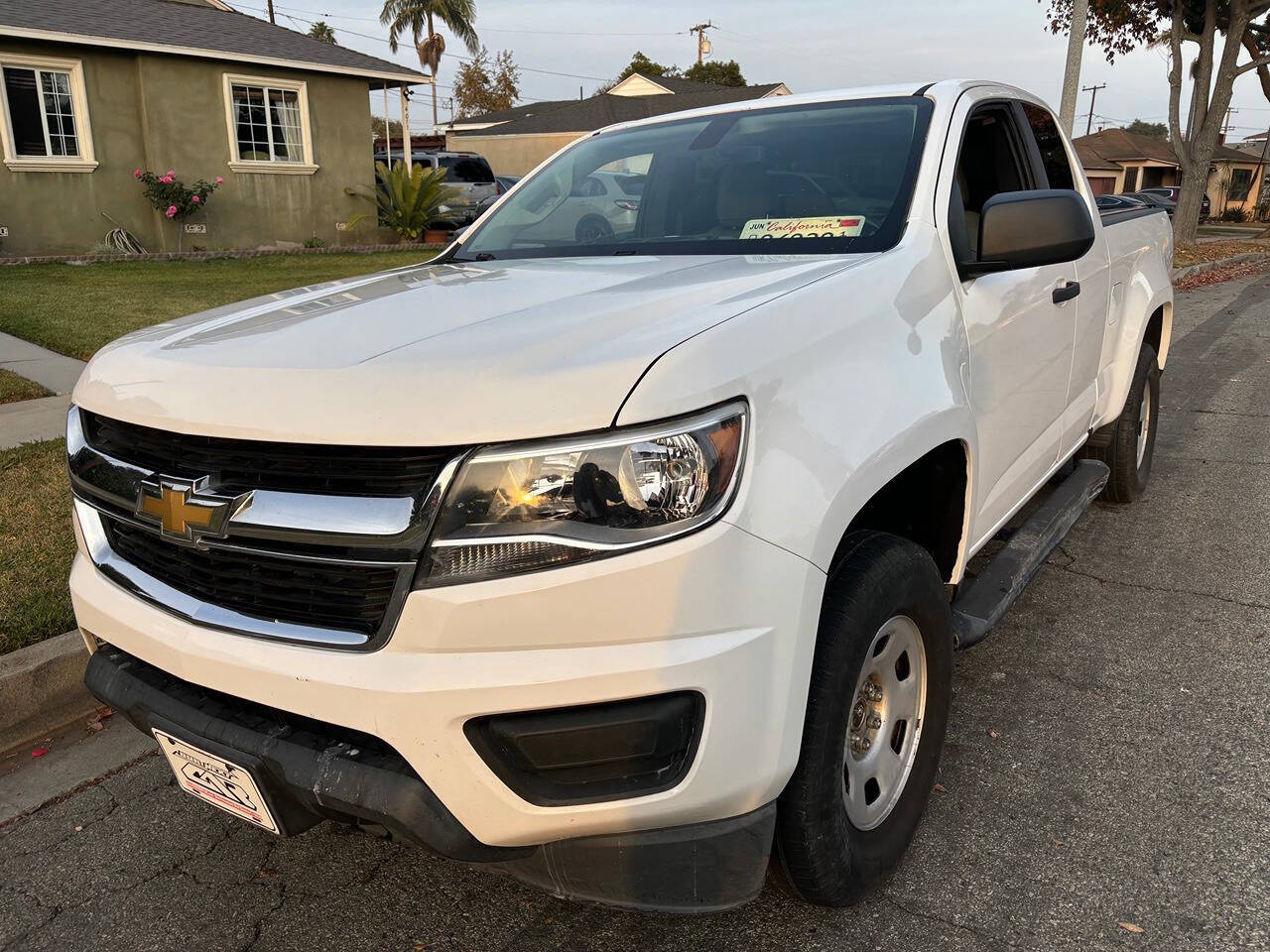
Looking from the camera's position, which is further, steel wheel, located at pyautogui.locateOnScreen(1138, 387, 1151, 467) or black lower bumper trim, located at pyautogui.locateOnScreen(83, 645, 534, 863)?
steel wheel, located at pyautogui.locateOnScreen(1138, 387, 1151, 467)

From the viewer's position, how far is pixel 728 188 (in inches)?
121

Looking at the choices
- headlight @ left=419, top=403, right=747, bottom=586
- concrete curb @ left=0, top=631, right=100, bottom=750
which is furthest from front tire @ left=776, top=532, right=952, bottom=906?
concrete curb @ left=0, top=631, right=100, bottom=750

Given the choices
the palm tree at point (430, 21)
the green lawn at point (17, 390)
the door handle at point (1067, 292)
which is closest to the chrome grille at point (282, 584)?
the door handle at point (1067, 292)

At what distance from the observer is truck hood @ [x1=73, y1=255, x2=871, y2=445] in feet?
5.40

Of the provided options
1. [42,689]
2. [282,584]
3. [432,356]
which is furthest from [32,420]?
[432,356]

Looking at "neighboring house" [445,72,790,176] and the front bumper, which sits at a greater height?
"neighboring house" [445,72,790,176]

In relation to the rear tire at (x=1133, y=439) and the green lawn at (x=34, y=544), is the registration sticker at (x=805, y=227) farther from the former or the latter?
the green lawn at (x=34, y=544)

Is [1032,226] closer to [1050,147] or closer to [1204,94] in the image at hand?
[1050,147]

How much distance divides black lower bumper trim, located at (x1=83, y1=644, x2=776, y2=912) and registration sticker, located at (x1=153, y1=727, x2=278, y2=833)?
3 cm

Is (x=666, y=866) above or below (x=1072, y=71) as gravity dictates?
below

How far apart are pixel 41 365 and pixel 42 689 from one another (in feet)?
17.3

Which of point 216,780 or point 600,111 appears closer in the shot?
point 216,780

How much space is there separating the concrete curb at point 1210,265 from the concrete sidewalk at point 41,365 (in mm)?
15653

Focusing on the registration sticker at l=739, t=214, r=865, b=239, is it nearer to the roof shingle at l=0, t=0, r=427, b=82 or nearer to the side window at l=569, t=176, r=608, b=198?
the side window at l=569, t=176, r=608, b=198
